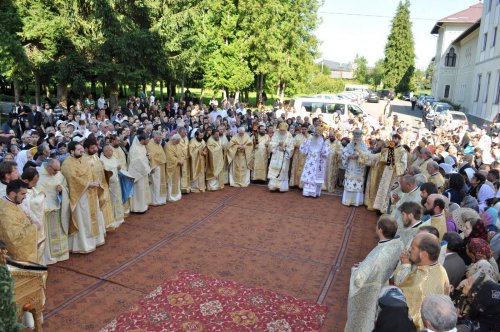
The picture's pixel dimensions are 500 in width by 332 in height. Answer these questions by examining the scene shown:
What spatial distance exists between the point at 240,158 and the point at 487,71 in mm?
26384

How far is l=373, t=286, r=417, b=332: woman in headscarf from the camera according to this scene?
126 inches

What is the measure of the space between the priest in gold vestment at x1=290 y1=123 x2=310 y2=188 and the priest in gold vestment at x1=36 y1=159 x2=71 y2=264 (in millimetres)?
6822

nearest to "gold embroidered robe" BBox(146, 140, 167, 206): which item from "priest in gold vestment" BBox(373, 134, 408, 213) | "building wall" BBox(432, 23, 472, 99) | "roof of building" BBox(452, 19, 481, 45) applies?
"priest in gold vestment" BBox(373, 134, 408, 213)

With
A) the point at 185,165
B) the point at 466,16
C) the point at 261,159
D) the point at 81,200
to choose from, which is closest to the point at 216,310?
the point at 81,200

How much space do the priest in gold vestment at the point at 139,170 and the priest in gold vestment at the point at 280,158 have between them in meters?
3.77

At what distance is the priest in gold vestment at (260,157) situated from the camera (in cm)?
1276

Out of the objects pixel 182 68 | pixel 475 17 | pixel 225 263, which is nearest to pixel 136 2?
pixel 182 68

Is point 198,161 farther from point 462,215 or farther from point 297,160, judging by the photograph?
point 462,215

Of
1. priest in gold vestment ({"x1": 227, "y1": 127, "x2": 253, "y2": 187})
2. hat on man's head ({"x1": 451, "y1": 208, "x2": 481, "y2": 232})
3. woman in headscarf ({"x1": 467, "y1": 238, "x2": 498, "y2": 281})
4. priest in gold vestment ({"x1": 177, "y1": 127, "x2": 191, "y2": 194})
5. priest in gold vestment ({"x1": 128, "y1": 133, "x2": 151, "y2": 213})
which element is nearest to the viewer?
woman in headscarf ({"x1": 467, "y1": 238, "x2": 498, "y2": 281})

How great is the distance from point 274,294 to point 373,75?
89.0 metres

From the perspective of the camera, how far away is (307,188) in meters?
11.8

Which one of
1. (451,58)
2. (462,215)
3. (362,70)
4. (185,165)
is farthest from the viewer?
(362,70)

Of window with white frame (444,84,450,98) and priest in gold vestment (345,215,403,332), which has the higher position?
window with white frame (444,84,450,98)

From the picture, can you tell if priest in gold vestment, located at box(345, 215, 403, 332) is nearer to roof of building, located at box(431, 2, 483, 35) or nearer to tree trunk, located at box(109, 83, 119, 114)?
tree trunk, located at box(109, 83, 119, 114)
